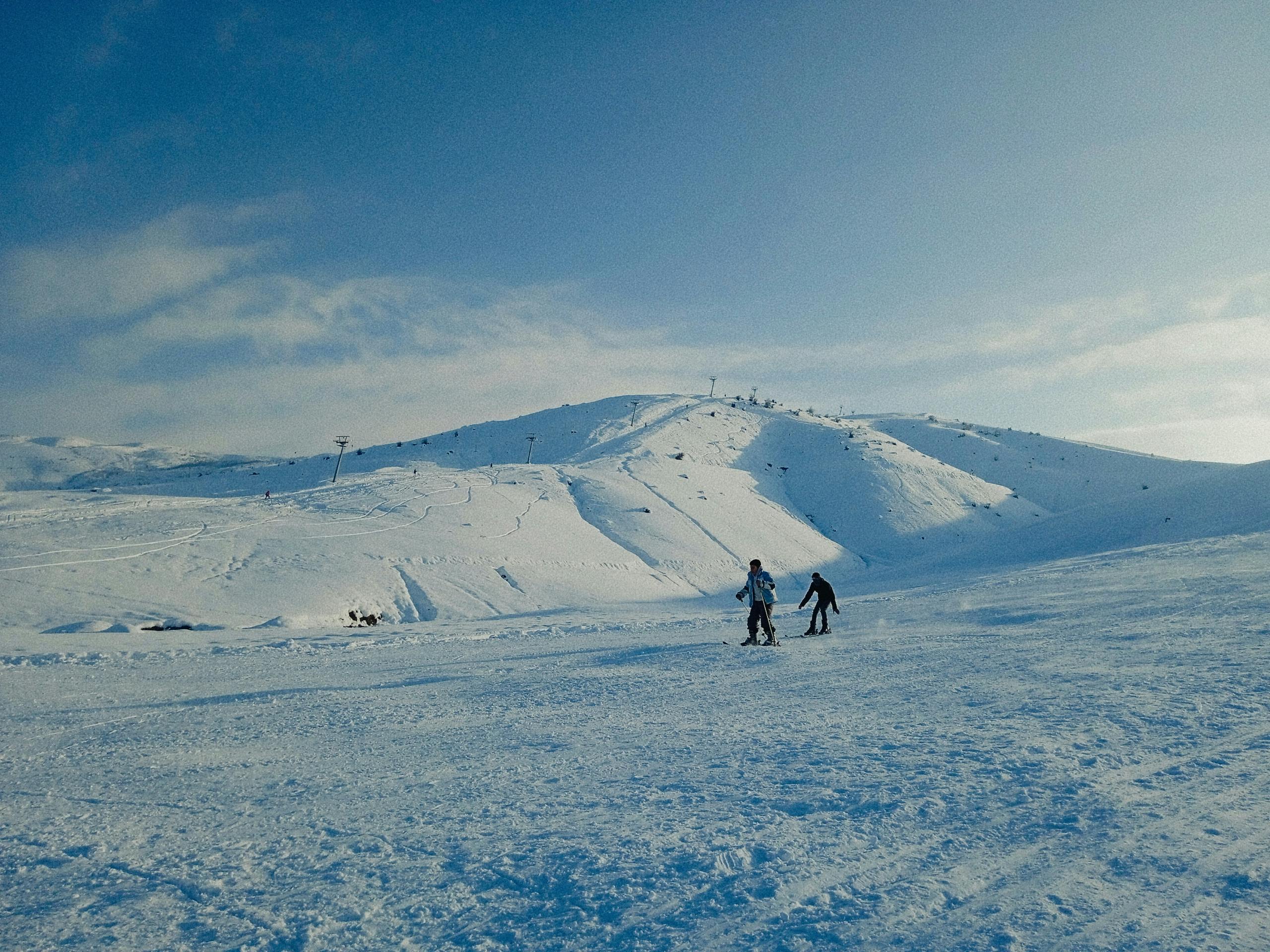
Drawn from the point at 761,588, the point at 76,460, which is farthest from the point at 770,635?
the point at 76,460

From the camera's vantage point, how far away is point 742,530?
4434 centimetres

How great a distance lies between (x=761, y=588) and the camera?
1617 cm

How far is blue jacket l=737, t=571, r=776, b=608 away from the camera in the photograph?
634 inches

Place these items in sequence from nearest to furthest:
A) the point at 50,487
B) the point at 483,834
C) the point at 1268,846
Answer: the point at 1268,846
the point at 483,834
the point at 50,487

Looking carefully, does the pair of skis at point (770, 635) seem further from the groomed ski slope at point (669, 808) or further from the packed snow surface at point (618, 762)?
the groomed ski slope at point (669, 808)

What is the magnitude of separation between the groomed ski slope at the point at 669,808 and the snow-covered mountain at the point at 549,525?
12.9 meters

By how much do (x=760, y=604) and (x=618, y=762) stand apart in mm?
9075

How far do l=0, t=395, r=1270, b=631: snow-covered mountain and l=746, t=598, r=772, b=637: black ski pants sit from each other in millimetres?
13491

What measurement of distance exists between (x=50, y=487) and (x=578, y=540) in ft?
391

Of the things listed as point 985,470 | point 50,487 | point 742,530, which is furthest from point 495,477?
point 50,487

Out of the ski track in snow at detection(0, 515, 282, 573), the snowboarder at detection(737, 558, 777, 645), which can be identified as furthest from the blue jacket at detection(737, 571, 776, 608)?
the ski track in snow at detection(0, 515, 282, 573)

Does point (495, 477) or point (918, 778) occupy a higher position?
point (495, 477)

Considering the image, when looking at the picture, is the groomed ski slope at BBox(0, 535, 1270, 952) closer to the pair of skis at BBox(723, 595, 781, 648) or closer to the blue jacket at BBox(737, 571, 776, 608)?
the pair of skis at BBox(723, 595, 781, 648)

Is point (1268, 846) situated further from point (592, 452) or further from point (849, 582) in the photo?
point (592, 452)
